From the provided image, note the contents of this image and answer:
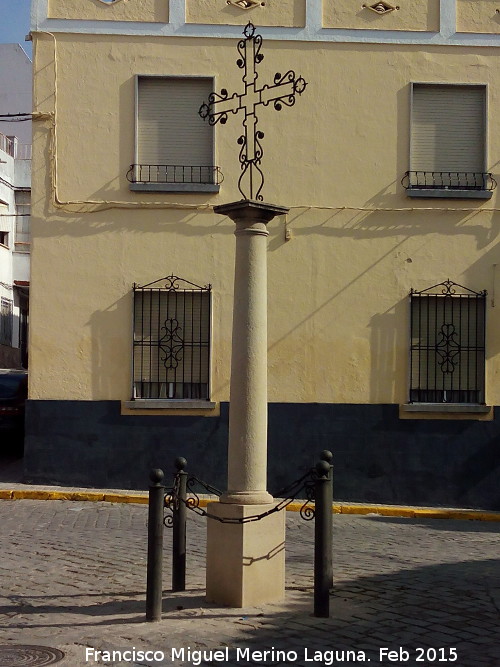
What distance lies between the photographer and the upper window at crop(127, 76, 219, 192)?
15.7m

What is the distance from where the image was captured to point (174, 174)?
51.6 feet

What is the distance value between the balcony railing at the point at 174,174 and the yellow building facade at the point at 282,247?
0.03m

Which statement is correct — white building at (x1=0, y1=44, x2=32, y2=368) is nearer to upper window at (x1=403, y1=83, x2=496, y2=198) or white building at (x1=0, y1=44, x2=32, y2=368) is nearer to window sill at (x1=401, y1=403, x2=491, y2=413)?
upper window at (x1=403, y1=83, x2=496, y2=198)

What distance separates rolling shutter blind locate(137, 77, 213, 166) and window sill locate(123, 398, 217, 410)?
3.46 metres

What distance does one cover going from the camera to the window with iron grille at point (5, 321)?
32.2 m

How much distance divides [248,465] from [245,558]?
0.69 metres

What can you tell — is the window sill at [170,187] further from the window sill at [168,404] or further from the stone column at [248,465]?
the stone column at [248,465]

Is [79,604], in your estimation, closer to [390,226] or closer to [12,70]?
[390,226]

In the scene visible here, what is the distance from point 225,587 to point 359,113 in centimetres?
963

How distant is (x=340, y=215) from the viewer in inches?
621

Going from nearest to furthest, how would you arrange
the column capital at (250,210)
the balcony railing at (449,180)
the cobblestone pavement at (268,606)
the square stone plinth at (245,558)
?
the cobblestone pavement at (268,606) → the square stone plinth at (245,558) → the column capital at (250,210) → the balcony railing at (449,180)

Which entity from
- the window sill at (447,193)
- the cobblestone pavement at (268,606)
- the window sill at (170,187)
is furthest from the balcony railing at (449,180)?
the cobblestone pavement at (268,606)

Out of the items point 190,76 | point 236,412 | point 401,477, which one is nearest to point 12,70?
point 190,76

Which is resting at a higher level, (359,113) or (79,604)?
(359,113)
